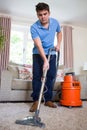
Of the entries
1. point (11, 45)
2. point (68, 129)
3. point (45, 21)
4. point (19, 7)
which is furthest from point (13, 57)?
point (68, 129)

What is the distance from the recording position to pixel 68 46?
5465 mm

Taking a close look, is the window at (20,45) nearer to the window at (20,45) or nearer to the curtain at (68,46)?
the window at (20,45)

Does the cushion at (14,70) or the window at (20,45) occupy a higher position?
the window at (20,45)

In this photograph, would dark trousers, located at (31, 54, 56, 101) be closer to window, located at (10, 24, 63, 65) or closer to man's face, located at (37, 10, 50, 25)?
man's face, located at (37, 10, 50, 25)

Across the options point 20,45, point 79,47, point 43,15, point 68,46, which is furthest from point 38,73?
point 79,47

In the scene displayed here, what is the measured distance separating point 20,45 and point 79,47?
1764mm

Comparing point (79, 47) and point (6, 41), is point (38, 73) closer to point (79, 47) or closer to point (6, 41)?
point (6, 41)

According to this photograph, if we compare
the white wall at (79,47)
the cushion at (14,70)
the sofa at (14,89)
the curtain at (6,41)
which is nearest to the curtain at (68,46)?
the white wall at (79,47)

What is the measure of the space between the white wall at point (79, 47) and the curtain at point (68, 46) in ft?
0.81

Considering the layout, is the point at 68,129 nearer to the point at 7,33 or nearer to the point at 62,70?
the point at 62,70

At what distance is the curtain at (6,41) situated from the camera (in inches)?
187

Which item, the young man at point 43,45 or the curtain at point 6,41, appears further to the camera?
the curtain at point 6,41

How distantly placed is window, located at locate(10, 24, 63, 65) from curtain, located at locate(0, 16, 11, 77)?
0.99 ft

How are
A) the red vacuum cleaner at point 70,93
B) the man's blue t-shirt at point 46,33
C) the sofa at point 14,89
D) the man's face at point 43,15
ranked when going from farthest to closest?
1. the sofa at point 14,89
2. the red vacuum cleaner at point 70,93
3. the man's blue t-shirt at point 46,33
4. the man's face at point 43,15
